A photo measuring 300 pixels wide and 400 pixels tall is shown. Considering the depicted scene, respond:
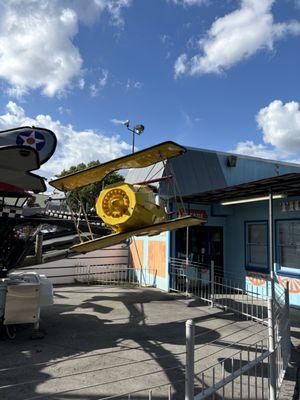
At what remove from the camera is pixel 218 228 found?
45.0ft

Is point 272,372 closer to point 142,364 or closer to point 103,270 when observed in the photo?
point 142,364

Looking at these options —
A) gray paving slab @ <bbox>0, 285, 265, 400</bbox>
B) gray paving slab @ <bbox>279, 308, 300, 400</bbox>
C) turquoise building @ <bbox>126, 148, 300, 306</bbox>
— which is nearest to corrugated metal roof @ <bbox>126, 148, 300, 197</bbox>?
turquoise building @ <bbox>126, 148, 300, 306</bbox>

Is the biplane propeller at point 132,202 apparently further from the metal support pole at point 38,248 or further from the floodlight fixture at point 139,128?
the floodlight fixture at point 139,128

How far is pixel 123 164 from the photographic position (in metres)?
7.46

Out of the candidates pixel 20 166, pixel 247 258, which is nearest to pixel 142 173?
pixel 247 258

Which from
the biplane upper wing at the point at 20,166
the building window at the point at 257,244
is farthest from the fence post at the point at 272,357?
the building window at the point at 257,244

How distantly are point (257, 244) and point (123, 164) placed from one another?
697 cm

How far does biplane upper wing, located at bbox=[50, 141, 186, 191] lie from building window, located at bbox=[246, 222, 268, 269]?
6.30m

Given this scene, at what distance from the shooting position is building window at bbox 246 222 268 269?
39.3 ft

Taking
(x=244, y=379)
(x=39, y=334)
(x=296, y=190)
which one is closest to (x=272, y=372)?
(x=244, y=379)

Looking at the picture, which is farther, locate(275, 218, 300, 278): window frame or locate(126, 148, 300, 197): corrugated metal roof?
locate(126, 148, 300, 197): corrugated metal roof

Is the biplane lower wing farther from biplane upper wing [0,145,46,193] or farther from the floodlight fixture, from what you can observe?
the floodlight fixture

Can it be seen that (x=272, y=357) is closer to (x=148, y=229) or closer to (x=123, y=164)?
(x=148, y=229)

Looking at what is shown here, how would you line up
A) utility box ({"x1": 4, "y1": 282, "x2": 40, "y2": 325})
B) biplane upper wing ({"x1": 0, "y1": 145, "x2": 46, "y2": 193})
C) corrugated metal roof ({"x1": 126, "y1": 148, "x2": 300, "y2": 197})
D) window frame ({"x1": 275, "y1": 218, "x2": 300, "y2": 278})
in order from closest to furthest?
biplane upper wing ({"x1": 0, "y1": 145, "x2": 46, "y2": 193}), utility box ({"x1": 4, "y1": 282, "x2": 40, "y2": 325}), window frame ({"x1": 275, "y1": 218, "x2": 300, "y2": 278}), corrugated metal roof ({"x1": 126, "y1": 148, "x2": 300, "y2": 197})
